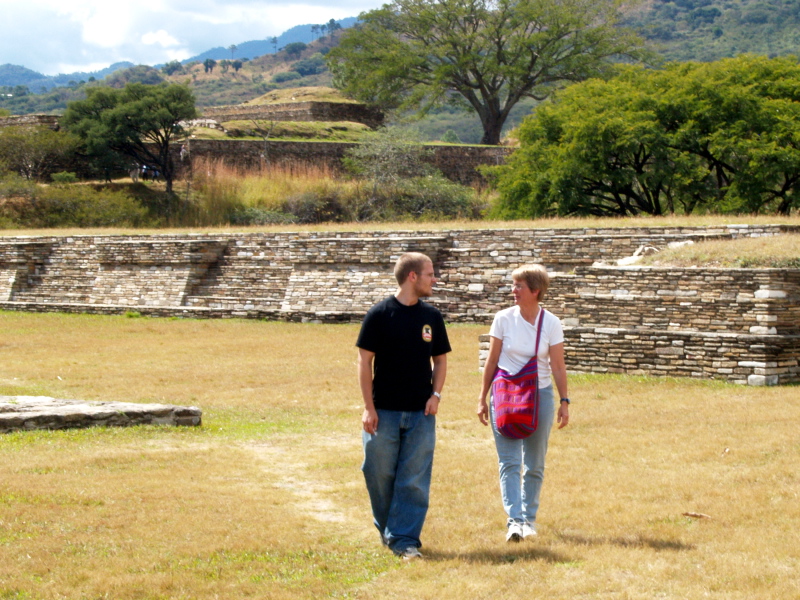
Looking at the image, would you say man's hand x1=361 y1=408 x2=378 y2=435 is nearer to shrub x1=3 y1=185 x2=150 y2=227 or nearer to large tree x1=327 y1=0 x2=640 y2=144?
shrub x1=3 y1=185 x2=150 y2=227

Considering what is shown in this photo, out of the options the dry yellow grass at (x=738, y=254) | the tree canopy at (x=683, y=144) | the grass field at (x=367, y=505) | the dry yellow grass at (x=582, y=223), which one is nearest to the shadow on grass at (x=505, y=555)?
the grass field at (x=367, y=505)

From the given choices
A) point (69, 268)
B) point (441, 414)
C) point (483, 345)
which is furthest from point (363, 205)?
point (441, 414)

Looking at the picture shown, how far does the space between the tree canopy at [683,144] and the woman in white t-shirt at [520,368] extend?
1945cm

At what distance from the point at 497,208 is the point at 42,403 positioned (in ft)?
68.1

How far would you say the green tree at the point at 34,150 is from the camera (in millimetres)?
34125

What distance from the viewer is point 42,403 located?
830 centimetres

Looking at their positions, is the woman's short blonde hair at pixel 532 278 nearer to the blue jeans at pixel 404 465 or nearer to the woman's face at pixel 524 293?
the woman's face at pixel 524 293

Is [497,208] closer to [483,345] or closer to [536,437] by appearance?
[483,345]

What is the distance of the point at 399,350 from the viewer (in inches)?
183

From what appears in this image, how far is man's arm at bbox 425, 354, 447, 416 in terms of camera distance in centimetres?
464

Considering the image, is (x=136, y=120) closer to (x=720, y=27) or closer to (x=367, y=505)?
(x=367, y=505)

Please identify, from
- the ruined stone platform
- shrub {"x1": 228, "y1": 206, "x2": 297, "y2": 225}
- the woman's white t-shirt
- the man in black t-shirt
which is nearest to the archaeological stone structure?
the ruined stone platform

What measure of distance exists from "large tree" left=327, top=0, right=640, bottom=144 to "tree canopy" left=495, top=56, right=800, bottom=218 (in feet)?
50.0

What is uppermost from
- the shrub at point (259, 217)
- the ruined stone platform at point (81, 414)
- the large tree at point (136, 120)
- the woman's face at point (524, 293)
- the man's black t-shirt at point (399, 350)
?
A: the large tree at point (136, 120)
